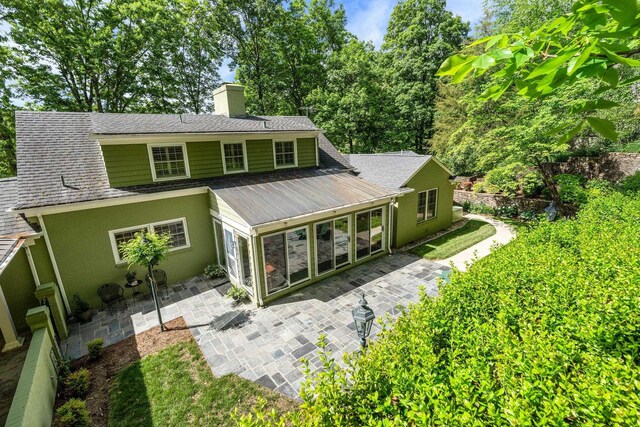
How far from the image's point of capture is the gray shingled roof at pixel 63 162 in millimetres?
8445

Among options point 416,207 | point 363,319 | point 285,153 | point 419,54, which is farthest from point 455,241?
point 419,54

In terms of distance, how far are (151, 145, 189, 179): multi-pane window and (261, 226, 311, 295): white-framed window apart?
4.70m

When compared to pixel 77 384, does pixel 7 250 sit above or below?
above

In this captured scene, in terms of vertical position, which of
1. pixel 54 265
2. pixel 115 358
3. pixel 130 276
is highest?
pixel 54 265

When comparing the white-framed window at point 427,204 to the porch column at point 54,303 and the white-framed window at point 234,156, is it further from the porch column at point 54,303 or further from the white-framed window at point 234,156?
the porch column at point 54,303

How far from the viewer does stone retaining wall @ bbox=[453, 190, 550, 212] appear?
670 inches

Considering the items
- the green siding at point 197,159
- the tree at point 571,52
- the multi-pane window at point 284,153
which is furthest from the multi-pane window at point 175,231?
the tree at point 571,52

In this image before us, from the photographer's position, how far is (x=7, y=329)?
21.0 ft

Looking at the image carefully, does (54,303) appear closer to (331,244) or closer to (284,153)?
(331,244)

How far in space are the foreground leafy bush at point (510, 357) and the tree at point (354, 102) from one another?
71.0 ft

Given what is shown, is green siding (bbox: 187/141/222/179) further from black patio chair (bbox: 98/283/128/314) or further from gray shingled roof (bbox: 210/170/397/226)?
black patio chair (bbox: 98/283/128/314)

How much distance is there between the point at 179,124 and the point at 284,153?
4.50 metres

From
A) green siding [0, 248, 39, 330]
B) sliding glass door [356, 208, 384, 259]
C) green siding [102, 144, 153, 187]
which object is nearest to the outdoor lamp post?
sliding glass door [356, 208, 384, 259]

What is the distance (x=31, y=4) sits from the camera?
16688mm
